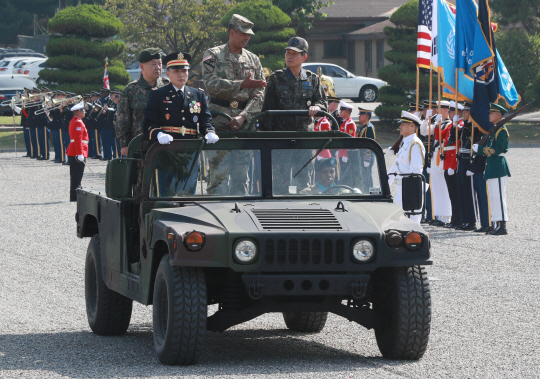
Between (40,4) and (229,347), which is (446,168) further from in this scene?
(40,4)

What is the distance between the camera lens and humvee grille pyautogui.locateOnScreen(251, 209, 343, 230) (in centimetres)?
611

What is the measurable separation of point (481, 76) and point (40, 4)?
53744 mm

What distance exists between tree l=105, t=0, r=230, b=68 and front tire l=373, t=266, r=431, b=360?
101ft

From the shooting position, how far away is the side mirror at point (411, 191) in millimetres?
6848

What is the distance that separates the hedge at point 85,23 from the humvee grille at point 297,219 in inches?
1170

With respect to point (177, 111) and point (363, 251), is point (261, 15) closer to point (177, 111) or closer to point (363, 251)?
point (177, 111)

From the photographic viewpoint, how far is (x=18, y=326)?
7.86 metres

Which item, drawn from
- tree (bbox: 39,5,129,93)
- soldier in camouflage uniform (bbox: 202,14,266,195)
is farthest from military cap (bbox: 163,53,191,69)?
tree (bbox: 39,5,129,93)

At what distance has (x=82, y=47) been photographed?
35094 mm

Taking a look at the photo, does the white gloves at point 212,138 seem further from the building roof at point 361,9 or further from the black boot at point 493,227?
the building roof at point 361,9

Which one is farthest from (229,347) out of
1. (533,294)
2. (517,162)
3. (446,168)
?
(517,162)

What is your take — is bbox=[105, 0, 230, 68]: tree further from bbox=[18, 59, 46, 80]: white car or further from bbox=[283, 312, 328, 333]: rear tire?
bbox=[283, 312, 328, 333]: rear tire

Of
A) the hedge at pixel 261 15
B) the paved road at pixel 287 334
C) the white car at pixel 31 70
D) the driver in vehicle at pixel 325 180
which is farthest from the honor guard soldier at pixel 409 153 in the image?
the white car at pixel 31 70

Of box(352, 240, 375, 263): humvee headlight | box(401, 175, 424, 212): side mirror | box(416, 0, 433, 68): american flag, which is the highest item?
box(416, 0, 433, 68): american flag
